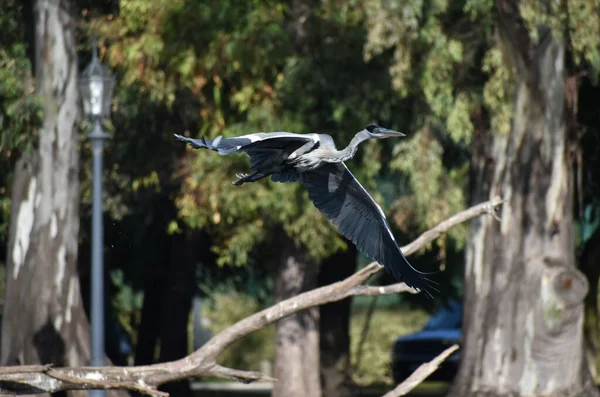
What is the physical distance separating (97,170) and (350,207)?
5950mm

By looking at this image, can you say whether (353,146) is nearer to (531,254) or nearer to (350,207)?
(350,207)

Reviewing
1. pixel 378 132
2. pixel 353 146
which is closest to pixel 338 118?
pixel 378 132

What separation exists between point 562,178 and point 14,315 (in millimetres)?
7168

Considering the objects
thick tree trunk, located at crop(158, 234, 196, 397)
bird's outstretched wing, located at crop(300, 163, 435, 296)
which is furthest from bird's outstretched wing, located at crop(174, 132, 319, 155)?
thick tree trunk, located at crop(158, 234, 196, 397)

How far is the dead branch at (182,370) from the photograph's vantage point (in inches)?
434

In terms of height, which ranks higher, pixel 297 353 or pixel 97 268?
pixel 97 268

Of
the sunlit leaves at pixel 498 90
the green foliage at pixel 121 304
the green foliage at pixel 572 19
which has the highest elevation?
the green foliage at pixel 572 19

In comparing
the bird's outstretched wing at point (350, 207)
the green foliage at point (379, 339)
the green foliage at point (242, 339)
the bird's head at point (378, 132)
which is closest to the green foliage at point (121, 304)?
the green foliage at point (242, 339)

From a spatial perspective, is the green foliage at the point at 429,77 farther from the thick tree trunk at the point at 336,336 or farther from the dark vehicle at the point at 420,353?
the dark vehicle at the point at 420,353

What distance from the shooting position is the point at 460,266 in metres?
28.1

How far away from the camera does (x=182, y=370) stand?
11727mm

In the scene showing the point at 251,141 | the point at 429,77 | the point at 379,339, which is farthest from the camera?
the point at 379,339

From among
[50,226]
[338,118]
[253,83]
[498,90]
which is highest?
[253,83]

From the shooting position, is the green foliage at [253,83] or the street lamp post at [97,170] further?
the green foliage at [253,83]
